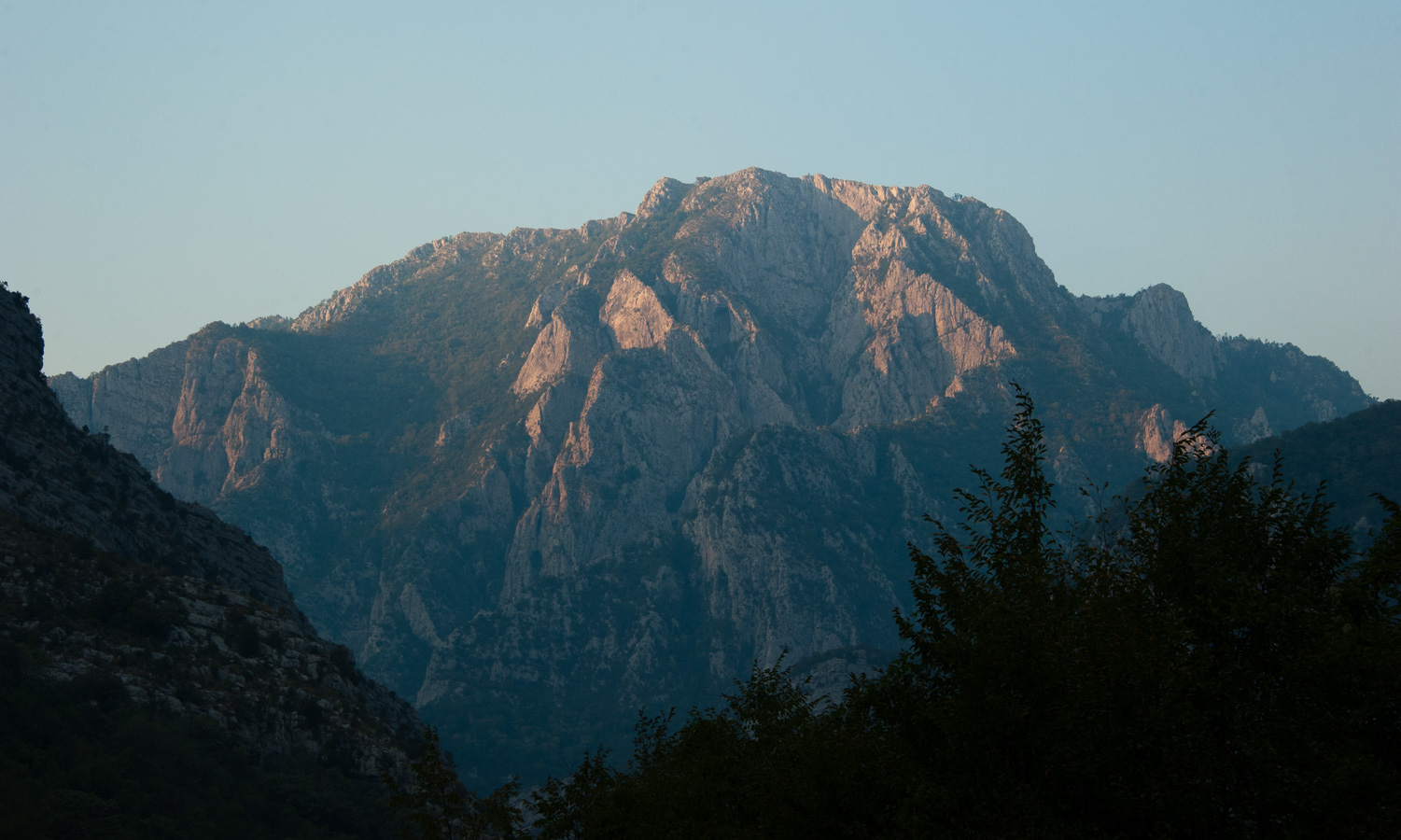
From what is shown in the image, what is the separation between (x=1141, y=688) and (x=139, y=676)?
88616 mm

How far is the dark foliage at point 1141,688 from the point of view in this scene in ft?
97.5

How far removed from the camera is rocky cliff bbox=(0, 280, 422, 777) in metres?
95.8

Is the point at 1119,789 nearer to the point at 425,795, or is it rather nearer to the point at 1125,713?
the point at 1125,713

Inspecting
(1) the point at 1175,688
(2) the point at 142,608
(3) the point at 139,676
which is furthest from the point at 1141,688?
(2) the point at 142,608

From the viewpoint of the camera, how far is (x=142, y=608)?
10319 centimetres

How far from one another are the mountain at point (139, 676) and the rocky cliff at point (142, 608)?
0.21m

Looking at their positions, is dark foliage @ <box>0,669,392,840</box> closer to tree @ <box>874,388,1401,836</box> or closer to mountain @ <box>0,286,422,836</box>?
mountain @ <box>0,286,422,836</box>

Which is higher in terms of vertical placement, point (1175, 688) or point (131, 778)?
point (131, 778)

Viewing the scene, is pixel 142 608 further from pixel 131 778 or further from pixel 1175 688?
pixel 1175 688

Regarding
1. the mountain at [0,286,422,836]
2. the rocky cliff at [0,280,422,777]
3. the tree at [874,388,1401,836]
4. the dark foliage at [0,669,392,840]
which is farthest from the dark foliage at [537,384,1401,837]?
the rocky cliff at [0,280,422,777]

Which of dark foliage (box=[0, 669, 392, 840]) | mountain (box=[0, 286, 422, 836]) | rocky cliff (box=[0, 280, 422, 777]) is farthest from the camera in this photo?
rocky cliff (box=[0, 280, 422, 777])

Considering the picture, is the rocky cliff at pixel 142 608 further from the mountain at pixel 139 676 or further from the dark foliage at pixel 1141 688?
the dark foliage at pixel 1141 688

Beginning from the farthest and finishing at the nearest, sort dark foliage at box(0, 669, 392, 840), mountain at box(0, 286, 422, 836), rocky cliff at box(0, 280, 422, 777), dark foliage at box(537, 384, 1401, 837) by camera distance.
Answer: rocky cliff at box(0, 280, 422, 777) < mountain at box(0, 286, 422, 836) < dark foliage at box(0, 669, 392, 840) < dark foliage at box(537, 384, 1401, 837)

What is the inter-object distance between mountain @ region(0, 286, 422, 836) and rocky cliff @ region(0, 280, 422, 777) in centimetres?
21
